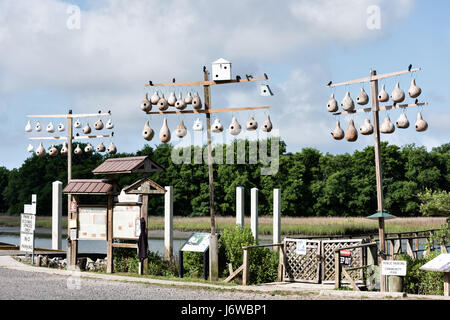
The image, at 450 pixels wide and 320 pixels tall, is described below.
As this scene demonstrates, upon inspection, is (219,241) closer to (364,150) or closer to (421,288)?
(421,288)

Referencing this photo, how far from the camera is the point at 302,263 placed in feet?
64.5

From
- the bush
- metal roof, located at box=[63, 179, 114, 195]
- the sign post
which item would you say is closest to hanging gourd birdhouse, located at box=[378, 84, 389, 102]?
the bush

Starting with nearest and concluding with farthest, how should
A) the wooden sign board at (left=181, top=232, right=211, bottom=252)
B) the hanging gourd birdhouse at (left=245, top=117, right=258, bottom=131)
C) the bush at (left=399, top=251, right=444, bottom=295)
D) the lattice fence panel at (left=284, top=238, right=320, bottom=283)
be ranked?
the bush at (left=399, top=251, right=444, bottom=295) → the lattice fence panel at (left=284, top=238, right=320, bottom=283) → the wooden sign board at (left=181, top=232, right=211, bottom=252) → the hanging gourd birdhouse at (left=245, top=117, right=258, bottom=131)

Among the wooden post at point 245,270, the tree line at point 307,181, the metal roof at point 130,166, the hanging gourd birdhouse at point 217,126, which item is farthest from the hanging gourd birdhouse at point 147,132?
the tree line at point 307,181

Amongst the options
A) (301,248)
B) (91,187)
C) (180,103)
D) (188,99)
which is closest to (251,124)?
(188,99)

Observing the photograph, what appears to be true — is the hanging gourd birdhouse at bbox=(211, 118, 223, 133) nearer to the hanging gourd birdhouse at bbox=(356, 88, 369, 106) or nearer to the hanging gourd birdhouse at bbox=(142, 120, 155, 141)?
the hanging gourd birdhouse at bbox=(142, 120, 155, 141)

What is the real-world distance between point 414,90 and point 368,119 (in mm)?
1563

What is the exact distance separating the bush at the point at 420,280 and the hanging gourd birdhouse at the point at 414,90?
180 inches

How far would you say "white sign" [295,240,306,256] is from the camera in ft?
64.2

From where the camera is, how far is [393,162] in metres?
72.9

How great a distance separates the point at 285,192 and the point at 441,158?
2111 cm

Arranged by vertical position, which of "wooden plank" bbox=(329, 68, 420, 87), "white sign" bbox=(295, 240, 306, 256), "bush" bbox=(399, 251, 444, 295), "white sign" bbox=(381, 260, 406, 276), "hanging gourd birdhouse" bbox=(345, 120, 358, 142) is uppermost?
"wooden plank" bbox=(329, 68, 420, 87)

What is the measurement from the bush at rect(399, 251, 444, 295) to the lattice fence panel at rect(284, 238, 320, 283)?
252cm
